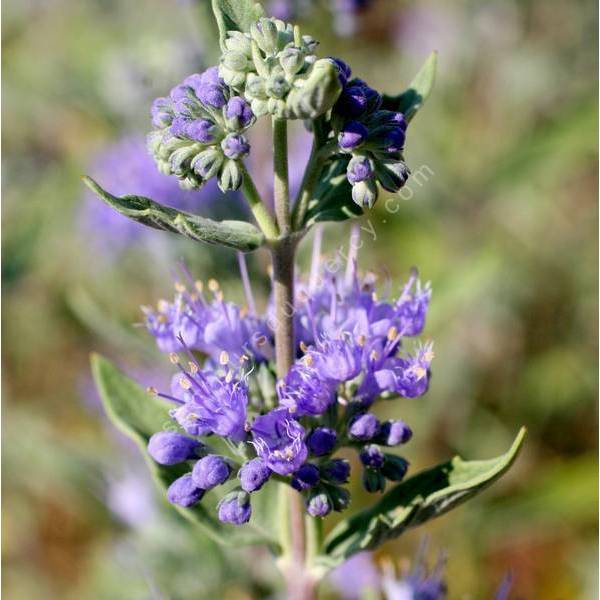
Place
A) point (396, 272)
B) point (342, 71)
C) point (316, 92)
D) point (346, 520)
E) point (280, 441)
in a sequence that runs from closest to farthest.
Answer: point (316, 92)
point (342, 71)
point (280, 441)
point (346, 520)
point (396, 272)

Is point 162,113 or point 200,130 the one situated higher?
point 162,113

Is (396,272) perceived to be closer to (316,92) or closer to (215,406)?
(215,406)

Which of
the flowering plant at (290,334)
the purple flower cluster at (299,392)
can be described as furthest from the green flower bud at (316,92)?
the purple flower cluster at (299,392)

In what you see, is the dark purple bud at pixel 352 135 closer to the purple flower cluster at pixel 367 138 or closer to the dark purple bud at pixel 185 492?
the purple flower cluster at pixel 367 138

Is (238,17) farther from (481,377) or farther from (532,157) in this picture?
(481,377)

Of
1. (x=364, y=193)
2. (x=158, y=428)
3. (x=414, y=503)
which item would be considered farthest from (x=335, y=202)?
(x=158, y=428)

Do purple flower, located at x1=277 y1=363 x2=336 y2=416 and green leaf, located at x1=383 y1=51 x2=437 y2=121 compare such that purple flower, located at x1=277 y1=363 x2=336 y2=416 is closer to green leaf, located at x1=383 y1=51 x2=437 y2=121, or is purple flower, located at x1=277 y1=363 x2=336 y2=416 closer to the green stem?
the green stem
